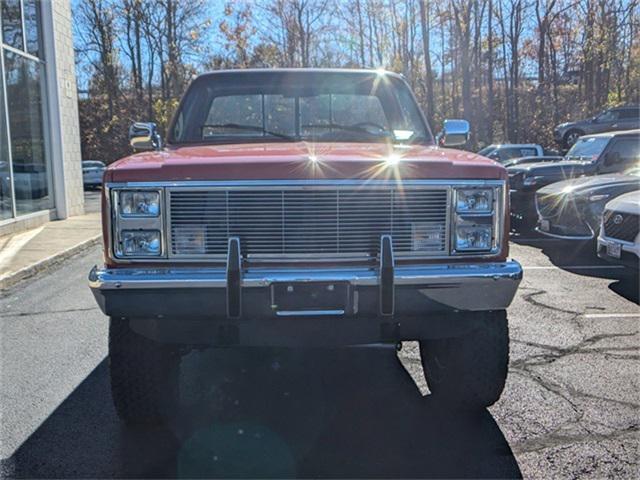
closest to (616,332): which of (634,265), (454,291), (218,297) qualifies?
(634,265)

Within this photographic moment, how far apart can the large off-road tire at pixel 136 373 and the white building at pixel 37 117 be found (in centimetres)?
805

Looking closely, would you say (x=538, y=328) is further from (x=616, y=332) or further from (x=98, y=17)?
(x=98, y=17)

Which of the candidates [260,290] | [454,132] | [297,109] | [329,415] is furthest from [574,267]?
[260,290]

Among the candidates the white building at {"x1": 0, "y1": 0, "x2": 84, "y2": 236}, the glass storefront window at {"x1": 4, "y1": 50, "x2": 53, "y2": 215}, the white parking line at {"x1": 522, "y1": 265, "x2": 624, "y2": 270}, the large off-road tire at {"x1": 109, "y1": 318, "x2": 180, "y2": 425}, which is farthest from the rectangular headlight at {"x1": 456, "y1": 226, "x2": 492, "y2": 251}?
the glass storefront window at {"x1": 4, "y1": 50, "x2": 53, "y2": 215}

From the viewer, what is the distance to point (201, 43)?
3678 centimetres

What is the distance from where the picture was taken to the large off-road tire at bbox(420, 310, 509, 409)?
3.19 meters

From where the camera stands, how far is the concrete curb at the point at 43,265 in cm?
676

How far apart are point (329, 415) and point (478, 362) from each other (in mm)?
874

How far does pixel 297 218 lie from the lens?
288 cm

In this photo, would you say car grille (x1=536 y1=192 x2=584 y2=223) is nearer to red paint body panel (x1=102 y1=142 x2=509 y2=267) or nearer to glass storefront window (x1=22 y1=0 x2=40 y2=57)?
red paint body panel (x1=102 y1=142 x2=509 y2=267)

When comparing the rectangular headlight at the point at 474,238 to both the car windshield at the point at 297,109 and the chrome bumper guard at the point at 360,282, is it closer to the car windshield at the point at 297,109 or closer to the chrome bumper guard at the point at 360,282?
the chrome bumper guard at the point at 360,282

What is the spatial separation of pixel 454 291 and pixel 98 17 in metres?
38.8

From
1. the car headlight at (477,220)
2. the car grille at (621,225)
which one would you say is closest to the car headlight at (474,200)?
the car headlight at (477,220)

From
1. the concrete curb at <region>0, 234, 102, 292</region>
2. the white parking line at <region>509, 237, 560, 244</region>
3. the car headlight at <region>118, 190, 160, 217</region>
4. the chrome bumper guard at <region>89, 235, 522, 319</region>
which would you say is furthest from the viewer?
the white parking line at <region>509, 237, 560, 244</region>
